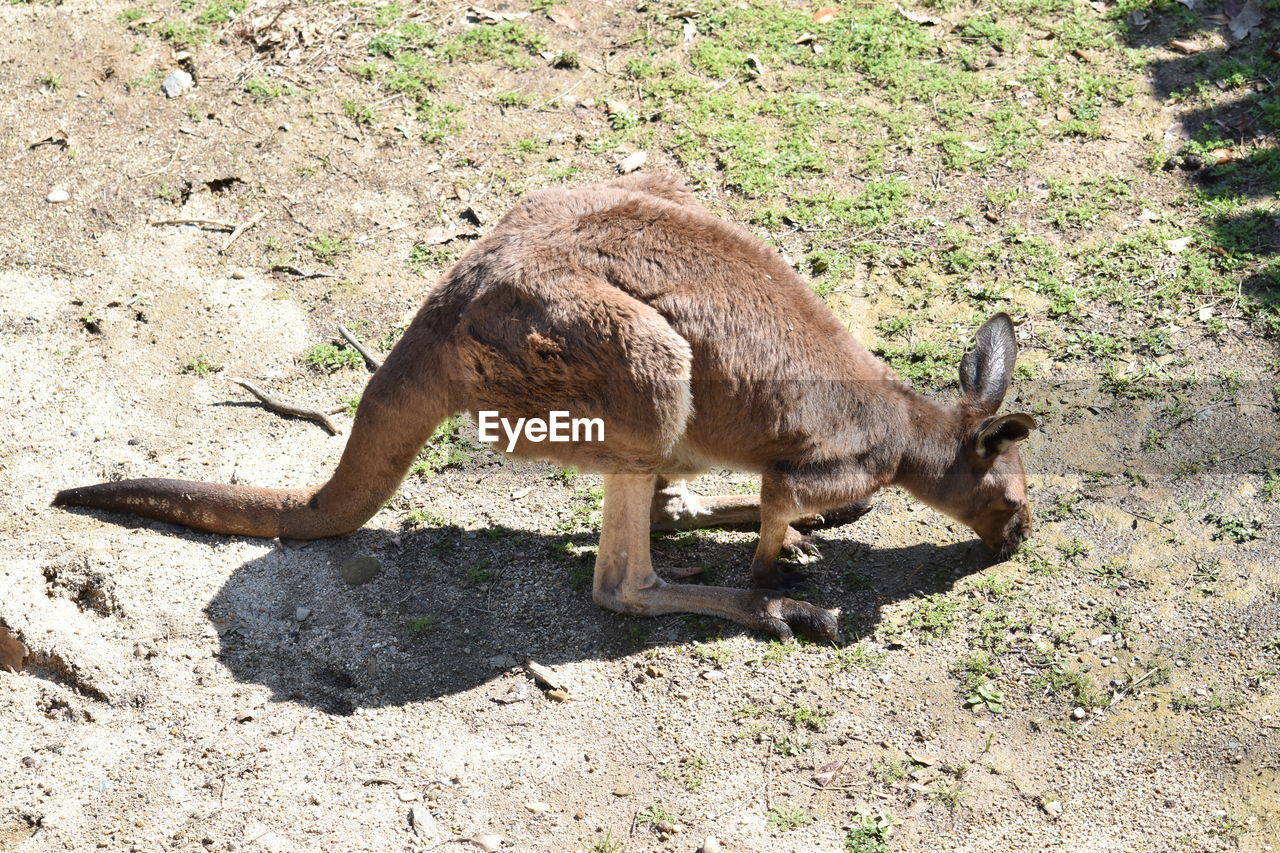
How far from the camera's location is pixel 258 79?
8117 millimetres

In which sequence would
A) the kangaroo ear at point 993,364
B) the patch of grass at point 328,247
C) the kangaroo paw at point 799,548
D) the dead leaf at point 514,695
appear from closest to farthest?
the dead leaf at point 514,695 → the kangaroo ear at point 993,364 → the kangaroo paw at point 799,548 → the patch of grass at point 328,247

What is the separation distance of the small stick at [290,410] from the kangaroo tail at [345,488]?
2.99ft

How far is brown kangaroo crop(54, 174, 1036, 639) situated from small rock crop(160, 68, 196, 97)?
3.75 m

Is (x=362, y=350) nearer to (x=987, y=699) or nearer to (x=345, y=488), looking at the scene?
(x=345, y=488)

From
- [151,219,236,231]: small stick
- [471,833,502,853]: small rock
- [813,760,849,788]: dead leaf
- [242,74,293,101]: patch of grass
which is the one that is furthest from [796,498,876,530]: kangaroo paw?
[242,74,293,101]: patch of grass

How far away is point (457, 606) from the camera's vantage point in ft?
17.3

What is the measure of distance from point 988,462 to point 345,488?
2.67 meters

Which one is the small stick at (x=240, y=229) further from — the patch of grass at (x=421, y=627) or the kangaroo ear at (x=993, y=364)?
the kangaroo ear at (x=993, y=364)

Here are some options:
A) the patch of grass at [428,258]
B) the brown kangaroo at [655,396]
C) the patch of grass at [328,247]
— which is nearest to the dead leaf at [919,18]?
the patch of grass at [428,258]

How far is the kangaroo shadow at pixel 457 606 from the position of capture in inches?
194

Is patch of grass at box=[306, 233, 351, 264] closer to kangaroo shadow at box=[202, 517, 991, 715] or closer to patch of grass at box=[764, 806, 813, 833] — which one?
kangaroo shadow at box=[202, 517, 991, 715]

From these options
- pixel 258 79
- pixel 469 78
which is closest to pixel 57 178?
pixel 258 79

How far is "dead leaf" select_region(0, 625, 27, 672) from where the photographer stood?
4.82 metres

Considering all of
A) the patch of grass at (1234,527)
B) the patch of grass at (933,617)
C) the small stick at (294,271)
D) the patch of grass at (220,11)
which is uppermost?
the patch of grass at (220,11)
